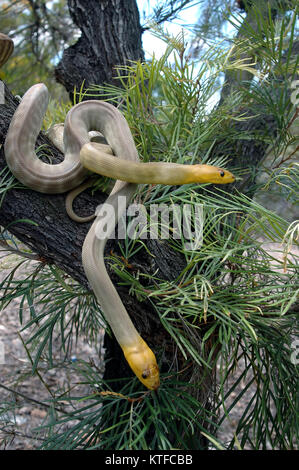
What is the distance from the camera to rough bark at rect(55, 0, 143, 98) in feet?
3.78

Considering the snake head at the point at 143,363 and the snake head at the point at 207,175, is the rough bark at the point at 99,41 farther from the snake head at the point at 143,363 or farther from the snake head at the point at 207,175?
the snake head at the point at 143,363

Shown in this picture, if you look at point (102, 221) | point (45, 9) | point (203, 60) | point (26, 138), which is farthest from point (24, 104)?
point (45, 9)

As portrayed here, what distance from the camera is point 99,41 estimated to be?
3.82 feet

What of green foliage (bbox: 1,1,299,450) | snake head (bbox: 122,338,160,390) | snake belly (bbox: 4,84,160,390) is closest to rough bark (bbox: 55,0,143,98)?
green foliage (bbox: 1,1,299,450)

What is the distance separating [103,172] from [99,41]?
650 mm

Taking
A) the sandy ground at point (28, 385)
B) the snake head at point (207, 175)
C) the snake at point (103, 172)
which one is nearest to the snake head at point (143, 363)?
the snake at point (103, 172)

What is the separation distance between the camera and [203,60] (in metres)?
0.87

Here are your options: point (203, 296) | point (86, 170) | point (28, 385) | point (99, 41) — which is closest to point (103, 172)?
point (86, 170)

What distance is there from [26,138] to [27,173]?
0.07 m

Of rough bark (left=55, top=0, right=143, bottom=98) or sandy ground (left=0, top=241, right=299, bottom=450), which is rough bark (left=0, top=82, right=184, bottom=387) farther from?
sandy ground (left=0, top=241, right=299, bottom=450)

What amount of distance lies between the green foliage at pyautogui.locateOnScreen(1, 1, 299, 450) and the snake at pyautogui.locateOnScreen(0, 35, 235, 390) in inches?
1.6

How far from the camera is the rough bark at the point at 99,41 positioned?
1.15 m

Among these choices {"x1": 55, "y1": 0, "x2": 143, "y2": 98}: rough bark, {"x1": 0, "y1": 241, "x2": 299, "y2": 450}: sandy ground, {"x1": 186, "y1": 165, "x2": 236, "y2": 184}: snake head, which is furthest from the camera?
{"x1": 0, "y1": 241, "x2": 299, "y2": 450}: sandy ground
